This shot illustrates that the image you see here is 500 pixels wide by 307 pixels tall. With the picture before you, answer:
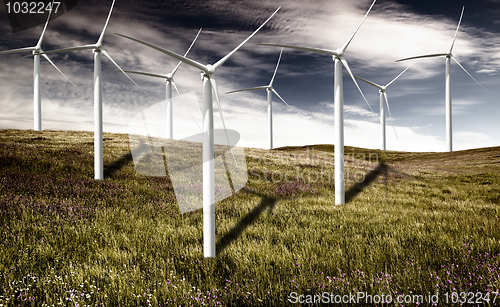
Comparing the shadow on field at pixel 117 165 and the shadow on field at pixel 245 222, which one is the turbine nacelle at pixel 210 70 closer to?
the shadow on field at pixel 245 222

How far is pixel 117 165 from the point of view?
16.3 meters

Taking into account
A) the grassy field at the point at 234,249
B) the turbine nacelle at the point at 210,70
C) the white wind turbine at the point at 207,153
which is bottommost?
the grassy field at the point at 234,249

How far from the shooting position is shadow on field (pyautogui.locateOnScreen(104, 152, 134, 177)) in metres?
14.6

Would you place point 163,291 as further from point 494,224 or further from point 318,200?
point 494,224

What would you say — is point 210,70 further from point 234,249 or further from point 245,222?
point 245,222

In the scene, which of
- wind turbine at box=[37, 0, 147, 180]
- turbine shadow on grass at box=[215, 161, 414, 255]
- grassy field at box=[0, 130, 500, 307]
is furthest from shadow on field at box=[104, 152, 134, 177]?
turbine shadow on grass at box=[215, 161, 414, 255]

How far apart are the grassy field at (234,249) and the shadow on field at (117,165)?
2.84m

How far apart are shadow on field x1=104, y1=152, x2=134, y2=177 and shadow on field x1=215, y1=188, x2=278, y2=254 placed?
893 cm

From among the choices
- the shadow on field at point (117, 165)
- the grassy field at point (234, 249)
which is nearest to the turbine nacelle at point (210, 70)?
the grassy field at point (234, 249)

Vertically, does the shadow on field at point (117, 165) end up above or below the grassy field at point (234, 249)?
above

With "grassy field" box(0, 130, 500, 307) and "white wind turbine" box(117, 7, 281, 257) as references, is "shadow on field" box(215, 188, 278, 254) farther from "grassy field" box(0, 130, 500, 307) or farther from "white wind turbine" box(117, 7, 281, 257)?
"white wind turbine" box(117, 7, 281, 257)

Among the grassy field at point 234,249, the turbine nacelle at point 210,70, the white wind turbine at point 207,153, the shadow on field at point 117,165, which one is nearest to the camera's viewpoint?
the grassy field at point 234,249

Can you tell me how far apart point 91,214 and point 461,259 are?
9.66 m

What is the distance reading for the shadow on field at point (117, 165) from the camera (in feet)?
47.8
